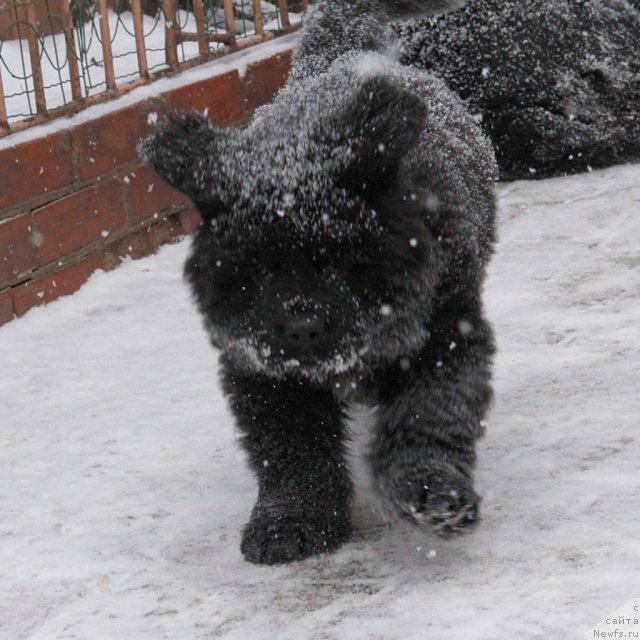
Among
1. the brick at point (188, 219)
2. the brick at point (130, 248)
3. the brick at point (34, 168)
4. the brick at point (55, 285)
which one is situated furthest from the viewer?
the brick at point (188, 219)

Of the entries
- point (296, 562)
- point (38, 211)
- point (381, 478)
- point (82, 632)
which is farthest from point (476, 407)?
point (38, 211)

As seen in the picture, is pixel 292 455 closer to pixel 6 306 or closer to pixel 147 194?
pixel 6 306

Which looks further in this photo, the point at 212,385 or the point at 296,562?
the point at 212,385

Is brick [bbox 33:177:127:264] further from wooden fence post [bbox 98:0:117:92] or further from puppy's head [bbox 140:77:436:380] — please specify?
puppy's head [bbox 140:77:436:380]

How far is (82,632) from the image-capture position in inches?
102

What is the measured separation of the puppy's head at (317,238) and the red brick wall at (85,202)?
191 centimetres

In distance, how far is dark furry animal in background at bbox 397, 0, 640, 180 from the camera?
580cm

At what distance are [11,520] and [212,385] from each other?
3.32 feet

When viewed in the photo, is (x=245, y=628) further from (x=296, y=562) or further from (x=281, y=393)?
(x=281, y=393)

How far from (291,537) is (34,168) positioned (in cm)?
235

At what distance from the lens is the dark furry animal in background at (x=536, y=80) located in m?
5.80

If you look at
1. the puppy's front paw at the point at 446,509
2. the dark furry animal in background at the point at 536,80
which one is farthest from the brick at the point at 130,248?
the puppy's front paw at the point at 446,509

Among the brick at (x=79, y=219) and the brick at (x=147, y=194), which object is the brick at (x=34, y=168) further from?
the brick at (x=147, y=194)

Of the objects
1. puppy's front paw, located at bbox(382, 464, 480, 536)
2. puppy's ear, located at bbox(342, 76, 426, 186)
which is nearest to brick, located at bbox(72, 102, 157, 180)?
puppy's ear, located at bbox(342, 76, 426, 186)
